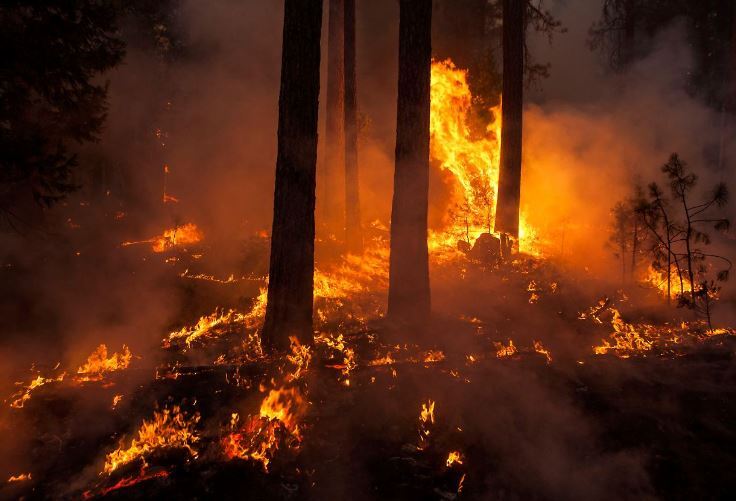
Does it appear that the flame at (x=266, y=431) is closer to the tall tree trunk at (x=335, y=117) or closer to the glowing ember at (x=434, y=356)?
the glowing ember at (x=434, y=356)

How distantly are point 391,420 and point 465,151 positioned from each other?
11.9 metres

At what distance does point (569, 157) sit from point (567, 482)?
52.4ft

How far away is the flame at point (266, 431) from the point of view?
14.4ft

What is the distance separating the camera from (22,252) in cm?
980

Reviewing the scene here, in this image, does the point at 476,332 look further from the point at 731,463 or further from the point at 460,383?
the point at 731,463

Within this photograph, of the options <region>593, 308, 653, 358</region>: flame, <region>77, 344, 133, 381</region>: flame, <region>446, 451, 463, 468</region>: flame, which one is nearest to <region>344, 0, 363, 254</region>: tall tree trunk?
<region>593, 308, 653, 358</region>: flame

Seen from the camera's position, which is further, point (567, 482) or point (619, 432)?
point (619, 432)

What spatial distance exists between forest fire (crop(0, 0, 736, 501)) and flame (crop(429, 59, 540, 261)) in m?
0.10

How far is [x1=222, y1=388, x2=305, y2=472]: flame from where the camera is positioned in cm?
439

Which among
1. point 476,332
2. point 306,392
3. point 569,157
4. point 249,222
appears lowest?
point 306,392

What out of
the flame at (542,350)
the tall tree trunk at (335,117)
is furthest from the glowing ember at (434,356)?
the tall tree trunk at (335,117)

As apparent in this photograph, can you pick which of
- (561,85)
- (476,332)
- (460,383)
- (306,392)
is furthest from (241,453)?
(561,85)

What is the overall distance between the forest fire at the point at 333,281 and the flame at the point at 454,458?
0.10 feet

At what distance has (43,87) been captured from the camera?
7992 mm
